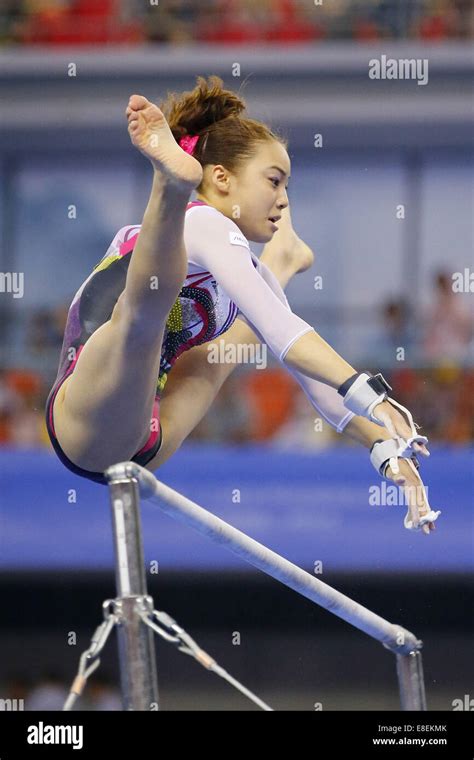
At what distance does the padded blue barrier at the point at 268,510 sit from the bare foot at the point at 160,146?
330cm

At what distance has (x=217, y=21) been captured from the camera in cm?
685

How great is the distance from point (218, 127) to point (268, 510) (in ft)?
9.63

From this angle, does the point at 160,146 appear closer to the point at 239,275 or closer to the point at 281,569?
the point at 239,275

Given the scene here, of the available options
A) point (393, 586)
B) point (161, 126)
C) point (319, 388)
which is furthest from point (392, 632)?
point (393, 586)

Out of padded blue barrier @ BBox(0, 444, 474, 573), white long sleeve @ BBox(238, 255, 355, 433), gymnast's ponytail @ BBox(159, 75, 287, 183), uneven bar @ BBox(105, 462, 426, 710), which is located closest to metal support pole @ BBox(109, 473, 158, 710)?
uneven bar @ BBox(105, 462, 426, 710)

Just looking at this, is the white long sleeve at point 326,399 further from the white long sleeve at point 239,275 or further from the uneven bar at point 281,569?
the uneven bar at point 281,569

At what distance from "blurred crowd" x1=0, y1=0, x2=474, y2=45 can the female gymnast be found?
3.89 meters

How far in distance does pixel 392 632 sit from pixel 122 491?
0.95 m

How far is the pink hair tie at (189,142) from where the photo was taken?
114 inches

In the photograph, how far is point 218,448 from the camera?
571 centimetres
